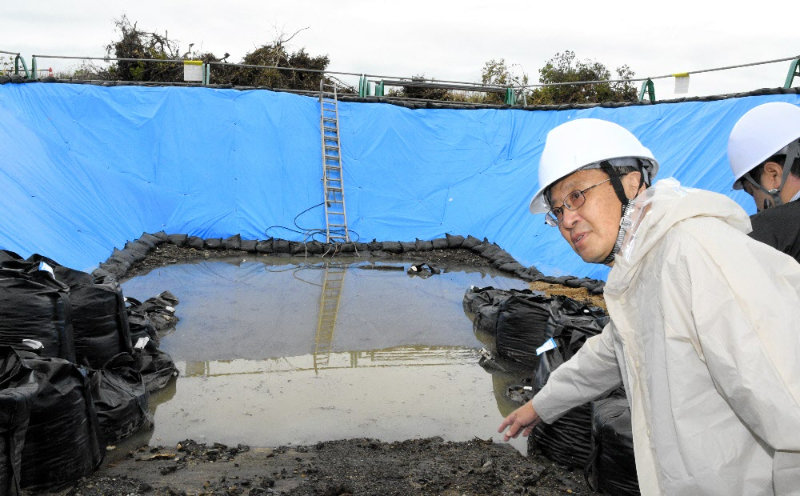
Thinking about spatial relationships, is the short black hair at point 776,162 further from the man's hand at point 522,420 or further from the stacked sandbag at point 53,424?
the stacked sandbag at point 53,424

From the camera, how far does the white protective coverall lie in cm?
118

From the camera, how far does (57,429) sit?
3.32m

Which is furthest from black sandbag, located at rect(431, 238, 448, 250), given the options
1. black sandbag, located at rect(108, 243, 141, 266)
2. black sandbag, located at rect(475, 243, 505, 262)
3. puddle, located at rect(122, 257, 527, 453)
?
black sandbag, located at rect(108, 243, 141, 266)

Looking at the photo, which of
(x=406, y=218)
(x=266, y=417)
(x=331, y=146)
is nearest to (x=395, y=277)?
(x=406, y=218)

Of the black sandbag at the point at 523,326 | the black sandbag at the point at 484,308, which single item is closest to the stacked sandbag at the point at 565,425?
the black sandbag at the point at 523,326

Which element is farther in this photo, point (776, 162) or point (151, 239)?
point (151, 239)

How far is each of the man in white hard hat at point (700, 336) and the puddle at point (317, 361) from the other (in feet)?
9.88

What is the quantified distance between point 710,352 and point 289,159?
12001 mm

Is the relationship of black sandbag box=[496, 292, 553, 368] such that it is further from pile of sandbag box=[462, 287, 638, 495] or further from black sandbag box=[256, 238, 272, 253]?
black sandbag box=[256, 238, 272, 253]

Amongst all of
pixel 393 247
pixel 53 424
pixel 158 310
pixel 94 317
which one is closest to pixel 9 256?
pixel 94 317

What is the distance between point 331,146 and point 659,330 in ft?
38.9

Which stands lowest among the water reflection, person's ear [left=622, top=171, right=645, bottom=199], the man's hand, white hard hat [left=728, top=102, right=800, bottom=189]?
the water reflection

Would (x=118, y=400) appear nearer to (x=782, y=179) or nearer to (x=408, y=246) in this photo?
(x=782, y=179)

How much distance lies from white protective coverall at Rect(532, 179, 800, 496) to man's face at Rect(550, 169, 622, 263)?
13cm
